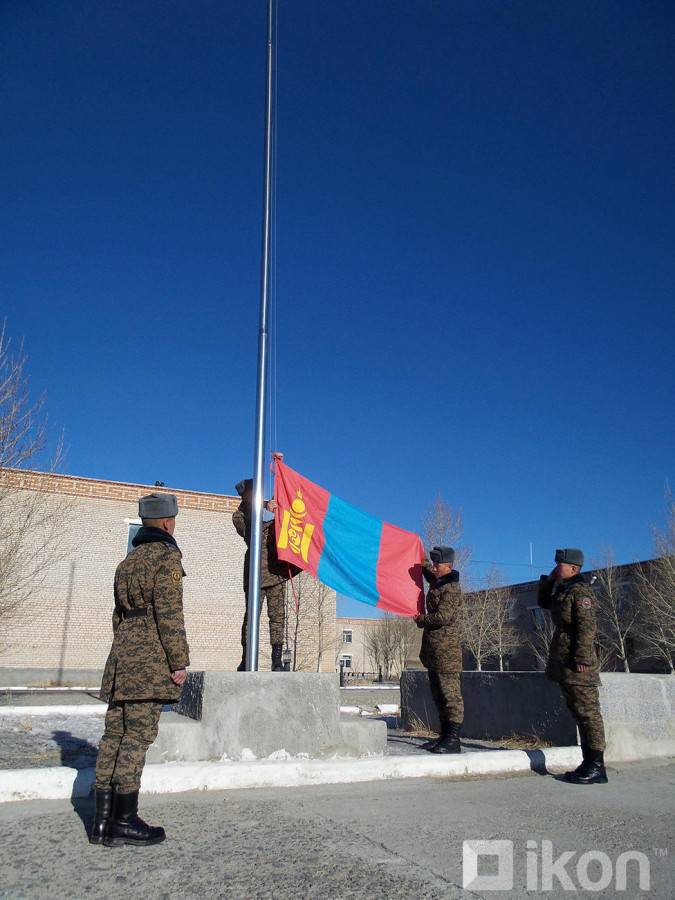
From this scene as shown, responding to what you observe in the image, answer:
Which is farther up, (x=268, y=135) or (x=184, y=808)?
→ (x=268, y=135)

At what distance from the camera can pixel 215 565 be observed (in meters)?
27.9

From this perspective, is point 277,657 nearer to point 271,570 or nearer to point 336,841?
point 271,570

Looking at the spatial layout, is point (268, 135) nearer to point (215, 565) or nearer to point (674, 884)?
point (674, 884)

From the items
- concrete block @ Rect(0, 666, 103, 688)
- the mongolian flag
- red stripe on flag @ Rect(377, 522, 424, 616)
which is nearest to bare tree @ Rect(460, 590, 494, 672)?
concrete block @ Rect(0, 666, 103, 688)

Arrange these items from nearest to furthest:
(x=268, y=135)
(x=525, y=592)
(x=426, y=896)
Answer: (x=426, y=896) < (x=268, y=135) < (x=525, y=592)

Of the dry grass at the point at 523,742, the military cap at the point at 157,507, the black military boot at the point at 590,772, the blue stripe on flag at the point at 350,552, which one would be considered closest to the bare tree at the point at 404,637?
the dry grass at the point at 523,742

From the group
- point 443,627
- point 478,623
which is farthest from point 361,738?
point 478,623

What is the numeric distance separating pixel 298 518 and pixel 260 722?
2157 millimetres

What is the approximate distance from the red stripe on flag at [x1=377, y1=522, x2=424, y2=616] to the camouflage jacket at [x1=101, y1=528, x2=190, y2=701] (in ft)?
11.0

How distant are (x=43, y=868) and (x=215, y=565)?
2553cm

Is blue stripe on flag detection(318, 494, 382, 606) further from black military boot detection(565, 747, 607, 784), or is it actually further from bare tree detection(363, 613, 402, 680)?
bare tree detection(363, 613, 402, 680)

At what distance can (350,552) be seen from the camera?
275 inches

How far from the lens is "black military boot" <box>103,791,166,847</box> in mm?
3211

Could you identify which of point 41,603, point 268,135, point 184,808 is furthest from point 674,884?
point 41,603
